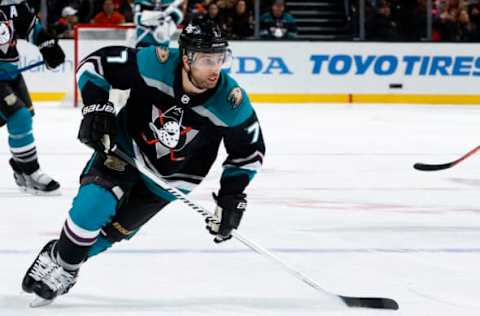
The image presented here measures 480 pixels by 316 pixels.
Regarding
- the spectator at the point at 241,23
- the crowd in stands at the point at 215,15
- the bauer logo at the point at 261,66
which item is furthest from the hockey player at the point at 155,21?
the spectator at the point at 241,23

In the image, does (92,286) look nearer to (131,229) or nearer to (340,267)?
(131,229)

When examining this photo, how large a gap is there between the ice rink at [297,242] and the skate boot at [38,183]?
0.07 meters

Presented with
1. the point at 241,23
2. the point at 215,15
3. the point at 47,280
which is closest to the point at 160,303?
the point at 47,280

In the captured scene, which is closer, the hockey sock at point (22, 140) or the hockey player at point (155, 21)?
the hockey sock at point (22, 140)

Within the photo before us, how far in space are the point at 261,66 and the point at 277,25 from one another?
1.87 ft

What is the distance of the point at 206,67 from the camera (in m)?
2.66

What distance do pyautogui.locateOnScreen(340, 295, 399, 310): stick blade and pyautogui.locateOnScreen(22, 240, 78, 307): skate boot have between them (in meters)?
0.72

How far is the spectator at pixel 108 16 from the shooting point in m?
9.97

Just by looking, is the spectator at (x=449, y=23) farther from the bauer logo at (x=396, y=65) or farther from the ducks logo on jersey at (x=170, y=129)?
the ducks logo on jersey at (x=170, y=129)

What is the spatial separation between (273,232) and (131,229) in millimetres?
1201

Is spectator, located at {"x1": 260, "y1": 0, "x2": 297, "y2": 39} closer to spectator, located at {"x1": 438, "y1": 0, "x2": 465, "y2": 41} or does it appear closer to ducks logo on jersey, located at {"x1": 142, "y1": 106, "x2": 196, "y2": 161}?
spectator, located at {"x1": 438, "y1": 0, "x2": 465, "y2": 41}

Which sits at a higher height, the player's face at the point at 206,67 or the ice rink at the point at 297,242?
the player's face at the point at 206,67

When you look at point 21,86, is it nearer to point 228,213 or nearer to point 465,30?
point 228,213

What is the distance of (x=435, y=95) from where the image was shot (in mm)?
10297
